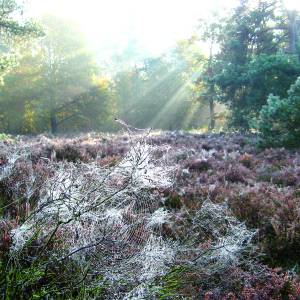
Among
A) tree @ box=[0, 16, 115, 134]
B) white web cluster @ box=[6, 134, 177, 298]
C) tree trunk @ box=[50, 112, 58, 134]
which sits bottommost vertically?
tree trunk @ box=[50, 112, 58, 134]

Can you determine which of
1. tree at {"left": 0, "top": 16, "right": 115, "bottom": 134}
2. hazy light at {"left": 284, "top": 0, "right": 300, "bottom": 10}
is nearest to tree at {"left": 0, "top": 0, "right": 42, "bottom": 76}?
hazy light at {"left": 284, "top": 0, "right": 300, "bottom": 10}

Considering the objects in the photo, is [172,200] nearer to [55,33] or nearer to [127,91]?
[55,33]

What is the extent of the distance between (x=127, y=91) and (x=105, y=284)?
40883mm

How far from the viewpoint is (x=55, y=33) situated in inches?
1335

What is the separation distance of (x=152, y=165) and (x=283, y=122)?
10541mm

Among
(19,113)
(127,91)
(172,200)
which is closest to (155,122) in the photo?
(127,91)

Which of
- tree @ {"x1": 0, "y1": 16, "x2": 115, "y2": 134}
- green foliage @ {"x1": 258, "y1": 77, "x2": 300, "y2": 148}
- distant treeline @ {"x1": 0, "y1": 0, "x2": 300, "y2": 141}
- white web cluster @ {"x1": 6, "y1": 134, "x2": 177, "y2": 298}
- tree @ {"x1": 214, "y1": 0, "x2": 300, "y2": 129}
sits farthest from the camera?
tree @ {"x1": 0, "y1": 16, "x2": 115, "y2": 134}

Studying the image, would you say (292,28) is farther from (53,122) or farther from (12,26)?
(53,122)

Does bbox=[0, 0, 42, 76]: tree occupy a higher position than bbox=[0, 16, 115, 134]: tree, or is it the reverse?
bbox=[0, 0, 42, 76]: tree

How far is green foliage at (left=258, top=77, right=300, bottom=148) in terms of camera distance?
1230cm

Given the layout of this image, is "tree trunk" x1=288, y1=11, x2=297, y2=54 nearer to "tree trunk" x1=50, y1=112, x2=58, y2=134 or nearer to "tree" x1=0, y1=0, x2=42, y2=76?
"tree" x1=0, y1=0, x2=42, y2=76

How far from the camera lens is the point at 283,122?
12648 millimetres

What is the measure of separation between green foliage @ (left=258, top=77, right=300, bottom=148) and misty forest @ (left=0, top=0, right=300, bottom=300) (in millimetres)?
43

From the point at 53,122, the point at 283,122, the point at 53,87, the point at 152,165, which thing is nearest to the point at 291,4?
the point at 283,122
